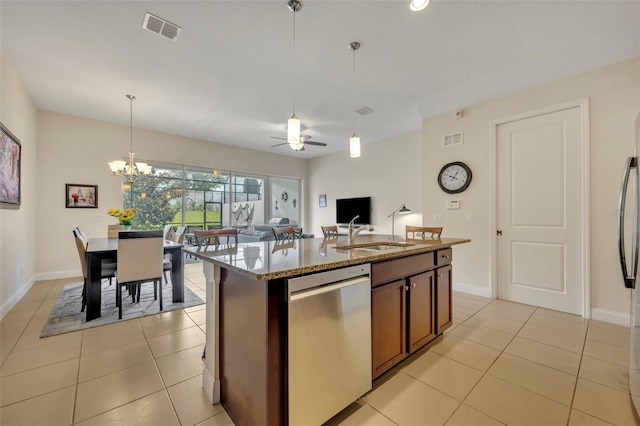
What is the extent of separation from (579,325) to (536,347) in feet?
3.05

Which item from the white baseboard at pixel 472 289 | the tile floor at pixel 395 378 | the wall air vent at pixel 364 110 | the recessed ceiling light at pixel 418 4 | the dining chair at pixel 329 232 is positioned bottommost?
the tile floor at pixel 395 378

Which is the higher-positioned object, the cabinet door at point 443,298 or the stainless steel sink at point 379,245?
the stainless steel sink at point 379,245

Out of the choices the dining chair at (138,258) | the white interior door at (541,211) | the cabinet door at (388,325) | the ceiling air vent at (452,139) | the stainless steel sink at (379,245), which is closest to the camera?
the cabinet door at (388,325)

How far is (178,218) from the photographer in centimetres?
601

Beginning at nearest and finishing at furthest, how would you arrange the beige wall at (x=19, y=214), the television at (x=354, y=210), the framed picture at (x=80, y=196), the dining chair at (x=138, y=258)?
the dining chair at (x=138, y=258)
the beige wall at (x=19, y=214)
the framed picture at (x=80, y=196)
the television at (x=354, y=210)

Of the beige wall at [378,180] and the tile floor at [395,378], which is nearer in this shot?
the tile floor at [395,378]

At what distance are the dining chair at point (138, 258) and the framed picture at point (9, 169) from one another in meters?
1.38

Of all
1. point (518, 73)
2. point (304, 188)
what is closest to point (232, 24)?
point (518, 73)

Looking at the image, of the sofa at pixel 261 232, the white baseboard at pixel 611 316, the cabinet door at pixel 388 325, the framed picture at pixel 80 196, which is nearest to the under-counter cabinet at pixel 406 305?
the cabinet door at pixel 388 325

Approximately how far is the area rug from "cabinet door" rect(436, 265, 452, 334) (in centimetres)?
285

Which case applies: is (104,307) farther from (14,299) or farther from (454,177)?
(454,177)

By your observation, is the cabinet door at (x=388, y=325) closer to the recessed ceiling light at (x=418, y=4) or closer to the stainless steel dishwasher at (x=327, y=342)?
the stainless steel dishwasher at (x=327, y=342)

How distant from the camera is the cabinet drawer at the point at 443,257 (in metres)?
2.35

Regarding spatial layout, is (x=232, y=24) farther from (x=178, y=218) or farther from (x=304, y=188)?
(x=304, y=188)
